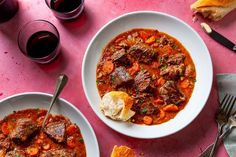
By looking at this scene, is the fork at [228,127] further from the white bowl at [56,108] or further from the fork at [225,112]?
the white bowl at [56,108]

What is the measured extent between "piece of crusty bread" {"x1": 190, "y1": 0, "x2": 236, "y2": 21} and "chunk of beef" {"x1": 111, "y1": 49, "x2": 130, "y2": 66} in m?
0.82

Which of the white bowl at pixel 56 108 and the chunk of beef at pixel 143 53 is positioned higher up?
the chunk of beef at pixel 143 53

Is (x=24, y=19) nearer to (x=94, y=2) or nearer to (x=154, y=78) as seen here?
(x=94, y=2)

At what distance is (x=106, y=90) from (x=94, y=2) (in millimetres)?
922

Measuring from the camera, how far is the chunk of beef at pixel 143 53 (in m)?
3.65

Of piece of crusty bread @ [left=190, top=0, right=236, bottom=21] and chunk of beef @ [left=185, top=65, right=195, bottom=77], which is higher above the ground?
piece of crusty bread @ [left=190, top=0, right=236, bottom=21]

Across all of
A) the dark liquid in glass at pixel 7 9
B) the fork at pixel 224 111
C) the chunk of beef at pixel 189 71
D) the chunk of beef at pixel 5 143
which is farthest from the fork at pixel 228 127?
the dark liquid in glass at pixel 7 9

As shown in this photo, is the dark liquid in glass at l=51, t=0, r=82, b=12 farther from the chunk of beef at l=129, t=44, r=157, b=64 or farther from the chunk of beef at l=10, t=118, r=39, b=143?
the chunk of beef at l=10, t=118, r=39, b=143

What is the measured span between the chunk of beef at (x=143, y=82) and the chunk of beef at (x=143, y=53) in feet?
0.38

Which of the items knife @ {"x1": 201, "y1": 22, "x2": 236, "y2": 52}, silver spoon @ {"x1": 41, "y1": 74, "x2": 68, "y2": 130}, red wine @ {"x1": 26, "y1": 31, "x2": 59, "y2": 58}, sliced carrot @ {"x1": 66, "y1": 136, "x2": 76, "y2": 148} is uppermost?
knife @ {"x1": 201, "y1": 22, "x2": 236, "y2": 52}

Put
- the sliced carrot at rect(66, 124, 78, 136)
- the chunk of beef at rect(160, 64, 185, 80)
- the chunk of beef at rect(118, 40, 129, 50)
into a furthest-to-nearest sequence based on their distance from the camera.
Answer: the chunk of beef at rect(118, 40, 129, 50), the chunk of beef at rect(160, 64, 185, 80), the sliced carrot at rect(66, 124, 78, 136)

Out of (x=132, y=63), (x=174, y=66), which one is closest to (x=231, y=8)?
(x=174, y=66)

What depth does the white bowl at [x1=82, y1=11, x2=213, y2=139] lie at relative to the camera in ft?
11.4

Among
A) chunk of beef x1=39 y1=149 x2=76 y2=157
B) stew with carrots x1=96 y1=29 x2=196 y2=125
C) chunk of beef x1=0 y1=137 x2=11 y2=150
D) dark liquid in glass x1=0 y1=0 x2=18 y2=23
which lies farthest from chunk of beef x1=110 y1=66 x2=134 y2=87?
dark liquid in glass x1=0 y1=0 x2=18 y2=23
